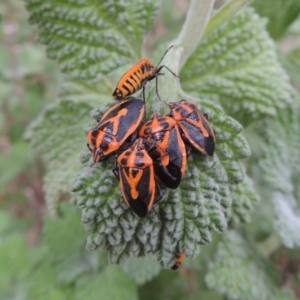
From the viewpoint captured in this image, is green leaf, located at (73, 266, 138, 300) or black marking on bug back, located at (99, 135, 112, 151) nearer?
black marking on bug back, located at (99, 135, 112, 151)

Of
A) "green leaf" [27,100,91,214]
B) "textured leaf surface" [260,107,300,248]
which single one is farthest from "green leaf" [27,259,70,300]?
"textured leaf surface" [260,107,300,248]

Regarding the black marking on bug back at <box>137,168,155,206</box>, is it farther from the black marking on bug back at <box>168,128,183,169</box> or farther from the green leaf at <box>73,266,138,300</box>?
the green leaf at <box>73,266,138,300</box>

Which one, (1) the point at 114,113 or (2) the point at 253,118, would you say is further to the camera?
(2) the point at 253,118

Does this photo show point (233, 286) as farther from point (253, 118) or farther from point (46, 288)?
point (46, 288)

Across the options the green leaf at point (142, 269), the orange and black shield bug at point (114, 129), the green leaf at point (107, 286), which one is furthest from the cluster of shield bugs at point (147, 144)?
the green leaf at point (107, 286)

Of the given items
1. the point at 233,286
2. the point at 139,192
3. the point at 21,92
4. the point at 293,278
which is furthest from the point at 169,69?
the point at 21,92

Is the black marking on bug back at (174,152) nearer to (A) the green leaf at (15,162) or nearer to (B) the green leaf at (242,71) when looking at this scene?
(B) the green leaf at (242,71)
